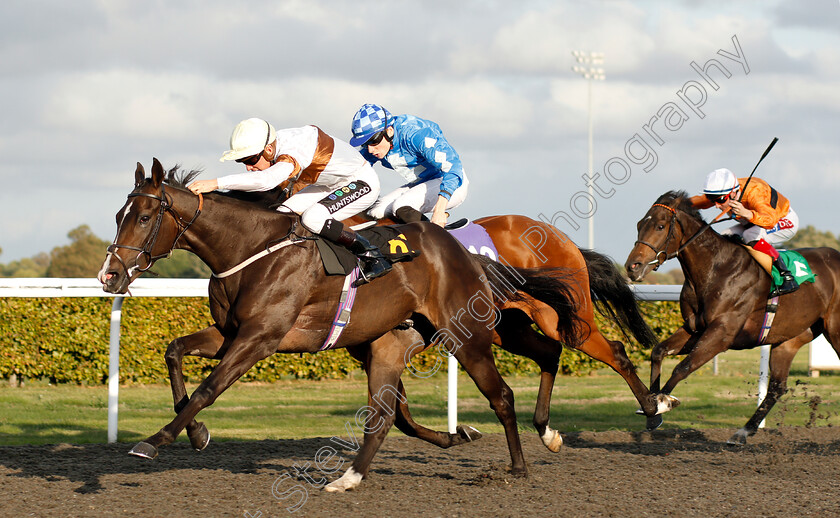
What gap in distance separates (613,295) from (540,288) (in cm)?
111

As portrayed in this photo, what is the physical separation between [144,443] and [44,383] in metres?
5.99

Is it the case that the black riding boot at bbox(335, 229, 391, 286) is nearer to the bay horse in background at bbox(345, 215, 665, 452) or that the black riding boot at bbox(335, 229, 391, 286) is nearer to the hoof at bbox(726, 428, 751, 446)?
the bay horse in background at bbox(345, 215, 665, 452)

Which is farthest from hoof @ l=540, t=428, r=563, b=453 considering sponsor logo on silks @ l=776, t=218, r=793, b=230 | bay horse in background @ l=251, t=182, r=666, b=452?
sponsor logo on silks @ l=776, t=218, r=793, b=230

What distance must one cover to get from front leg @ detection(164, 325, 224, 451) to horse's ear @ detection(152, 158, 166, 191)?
2.46ft

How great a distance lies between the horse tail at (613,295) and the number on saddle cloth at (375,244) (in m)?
1.96

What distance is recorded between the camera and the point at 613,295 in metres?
6.03

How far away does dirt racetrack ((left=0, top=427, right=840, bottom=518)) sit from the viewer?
12.8 ft

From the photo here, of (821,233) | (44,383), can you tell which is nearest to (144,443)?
(44,383)

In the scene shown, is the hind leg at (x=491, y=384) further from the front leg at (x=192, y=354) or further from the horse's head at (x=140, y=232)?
the horse's head at (x=140, y=232)

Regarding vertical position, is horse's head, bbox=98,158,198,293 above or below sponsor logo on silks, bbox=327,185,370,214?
below

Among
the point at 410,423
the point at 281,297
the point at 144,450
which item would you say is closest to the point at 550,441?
the point at 410,423

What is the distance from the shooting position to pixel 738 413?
320 inches

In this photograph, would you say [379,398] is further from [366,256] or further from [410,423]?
[366,256]

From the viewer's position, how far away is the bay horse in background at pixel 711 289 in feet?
18.9
